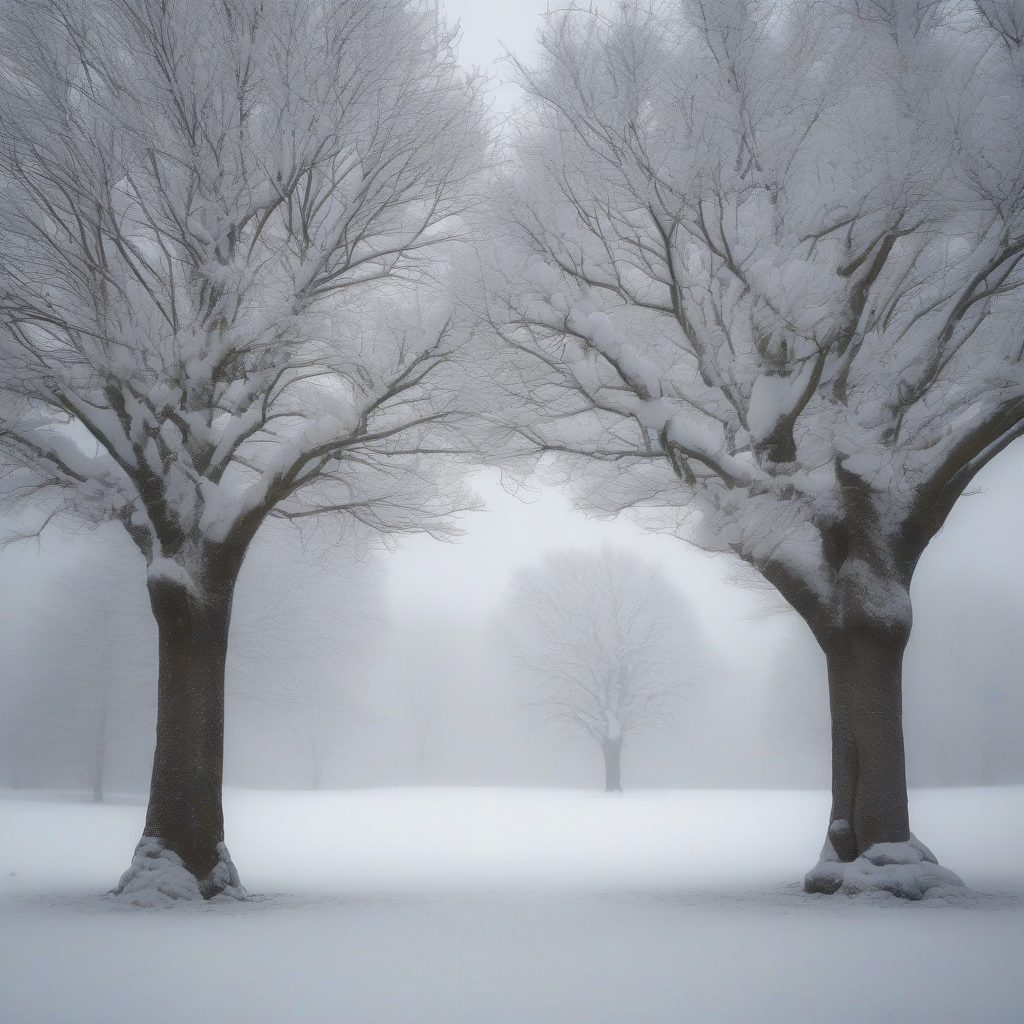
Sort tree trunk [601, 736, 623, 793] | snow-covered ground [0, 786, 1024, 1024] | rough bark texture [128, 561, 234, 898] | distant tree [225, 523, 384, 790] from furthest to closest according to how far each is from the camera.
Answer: tree trunk [601, 736, 623, 793], distant tree [225, 523, 384, 790], rough bark texture [128, 561, 234, 898], snow-covered ground [0, 786, 1024, 1024]

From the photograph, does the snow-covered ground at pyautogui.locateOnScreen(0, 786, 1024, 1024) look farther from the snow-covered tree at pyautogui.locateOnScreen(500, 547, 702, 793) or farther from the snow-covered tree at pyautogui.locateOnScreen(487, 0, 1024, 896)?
the snow-covered tree at pyautogui.locateOnScreen(500, 547, 702, 793)

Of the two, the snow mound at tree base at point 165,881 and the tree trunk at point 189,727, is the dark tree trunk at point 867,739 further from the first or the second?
the tree trunk at point 189,727

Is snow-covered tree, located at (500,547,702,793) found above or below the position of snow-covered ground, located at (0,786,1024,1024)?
above

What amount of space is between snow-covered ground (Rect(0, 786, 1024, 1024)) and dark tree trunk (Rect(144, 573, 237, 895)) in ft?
2.44

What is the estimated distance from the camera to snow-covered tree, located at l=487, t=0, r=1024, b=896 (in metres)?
7.38

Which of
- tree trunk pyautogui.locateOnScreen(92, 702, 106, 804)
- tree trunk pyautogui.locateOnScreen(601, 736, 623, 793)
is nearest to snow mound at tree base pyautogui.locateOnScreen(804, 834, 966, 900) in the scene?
tree trunk pyautogui.locateOnScreen(601, 736, 623, 793)

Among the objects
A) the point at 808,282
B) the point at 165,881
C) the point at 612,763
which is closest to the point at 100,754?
the point at 612,763

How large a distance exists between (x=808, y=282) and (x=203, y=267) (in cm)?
555

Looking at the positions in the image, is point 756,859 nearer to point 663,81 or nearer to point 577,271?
point 577,271

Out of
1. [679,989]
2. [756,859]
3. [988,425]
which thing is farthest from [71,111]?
[756,859]

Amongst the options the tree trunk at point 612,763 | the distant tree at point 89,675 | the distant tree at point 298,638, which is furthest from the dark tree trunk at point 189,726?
the tree trunk at point 612,763

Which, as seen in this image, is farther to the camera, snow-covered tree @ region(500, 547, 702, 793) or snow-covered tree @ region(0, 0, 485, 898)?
snow-covered tree @ region(500, 547, 702, 793)

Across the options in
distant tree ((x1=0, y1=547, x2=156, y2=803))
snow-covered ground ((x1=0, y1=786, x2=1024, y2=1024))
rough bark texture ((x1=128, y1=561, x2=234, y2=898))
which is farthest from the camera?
distant tree ((x1=0, y1=547, x2=156, y2=803))

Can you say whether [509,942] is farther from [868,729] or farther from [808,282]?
[808,282]
